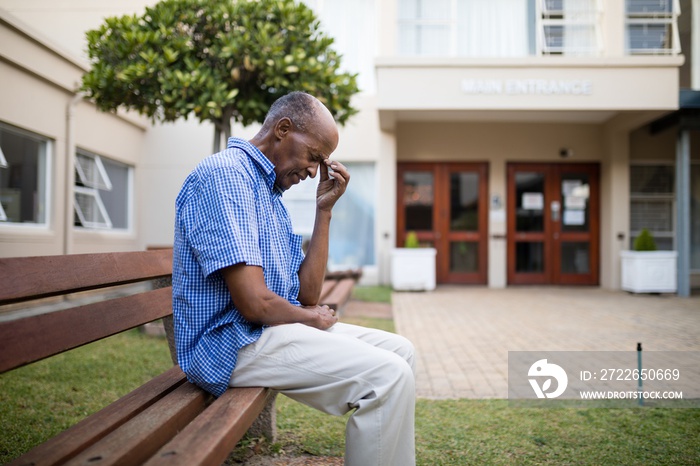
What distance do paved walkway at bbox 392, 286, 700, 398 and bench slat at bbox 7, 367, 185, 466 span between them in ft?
7.60

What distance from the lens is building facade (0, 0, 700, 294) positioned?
426 inches

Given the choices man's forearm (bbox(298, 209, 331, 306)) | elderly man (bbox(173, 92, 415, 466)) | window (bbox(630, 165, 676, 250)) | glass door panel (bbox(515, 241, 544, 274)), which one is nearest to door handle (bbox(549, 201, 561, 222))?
glass door panel (bbox(515, 241, 544, 274))

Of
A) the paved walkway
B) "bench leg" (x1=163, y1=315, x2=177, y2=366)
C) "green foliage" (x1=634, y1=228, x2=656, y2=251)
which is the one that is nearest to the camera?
"bench leg" (x1=163, y1=315, x2=177, y2=366)

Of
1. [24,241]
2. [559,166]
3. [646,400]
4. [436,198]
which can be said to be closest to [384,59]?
[436,198]

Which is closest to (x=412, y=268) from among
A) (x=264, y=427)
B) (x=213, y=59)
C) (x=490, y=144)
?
(x=490, y=144)

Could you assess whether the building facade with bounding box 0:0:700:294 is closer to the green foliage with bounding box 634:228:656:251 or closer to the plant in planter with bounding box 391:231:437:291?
the green foliage with bounding box 634:228:656:251

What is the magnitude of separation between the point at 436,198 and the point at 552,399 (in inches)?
367

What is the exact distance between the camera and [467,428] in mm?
3355

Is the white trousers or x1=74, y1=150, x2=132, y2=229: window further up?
x1=74, y1=150, x2=132, y2=229: window

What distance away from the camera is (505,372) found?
477cm

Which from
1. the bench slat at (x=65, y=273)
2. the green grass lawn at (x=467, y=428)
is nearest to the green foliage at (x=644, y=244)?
the green grass lawn at (x=467, y=428)

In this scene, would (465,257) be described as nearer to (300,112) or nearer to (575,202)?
(575,202)

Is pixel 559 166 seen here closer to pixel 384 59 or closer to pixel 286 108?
pixel 384 59

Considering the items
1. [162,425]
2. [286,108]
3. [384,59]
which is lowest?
[162,425]
